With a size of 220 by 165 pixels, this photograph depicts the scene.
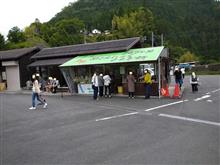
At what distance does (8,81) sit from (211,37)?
72.0 metres

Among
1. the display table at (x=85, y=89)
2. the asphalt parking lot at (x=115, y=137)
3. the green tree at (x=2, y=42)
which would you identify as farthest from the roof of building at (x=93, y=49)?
the green tree at (x=2, y=42)

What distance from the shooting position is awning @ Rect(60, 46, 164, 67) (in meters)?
20.8

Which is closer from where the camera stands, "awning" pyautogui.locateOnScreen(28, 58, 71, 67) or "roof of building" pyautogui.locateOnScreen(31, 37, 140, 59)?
"roof of building" pyautogui.locateOnScreen(31, 37, 140, 59)

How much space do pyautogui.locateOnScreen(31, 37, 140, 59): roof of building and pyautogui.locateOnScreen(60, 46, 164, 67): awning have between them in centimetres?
48

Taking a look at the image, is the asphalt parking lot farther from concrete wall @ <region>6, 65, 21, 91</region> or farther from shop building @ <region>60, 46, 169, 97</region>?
concrete wall @ <region>6, 65, 21, 91</region>

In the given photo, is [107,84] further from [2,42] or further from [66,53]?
[2,42]

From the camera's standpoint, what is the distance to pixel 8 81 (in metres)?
36.5

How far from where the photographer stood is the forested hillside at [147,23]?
75.1m

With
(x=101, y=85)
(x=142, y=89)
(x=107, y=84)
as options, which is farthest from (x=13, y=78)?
(x=142, y=89)

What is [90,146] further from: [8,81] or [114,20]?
[114,20]

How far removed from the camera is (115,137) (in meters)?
8.93

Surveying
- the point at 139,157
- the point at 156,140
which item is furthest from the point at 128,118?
the point at 139,157

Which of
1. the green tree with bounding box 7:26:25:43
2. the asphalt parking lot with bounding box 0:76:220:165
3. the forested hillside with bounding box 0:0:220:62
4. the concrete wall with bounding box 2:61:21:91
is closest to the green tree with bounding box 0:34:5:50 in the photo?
the green tree with bounding box 7:26:25:43

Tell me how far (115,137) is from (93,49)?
19.0 metres
